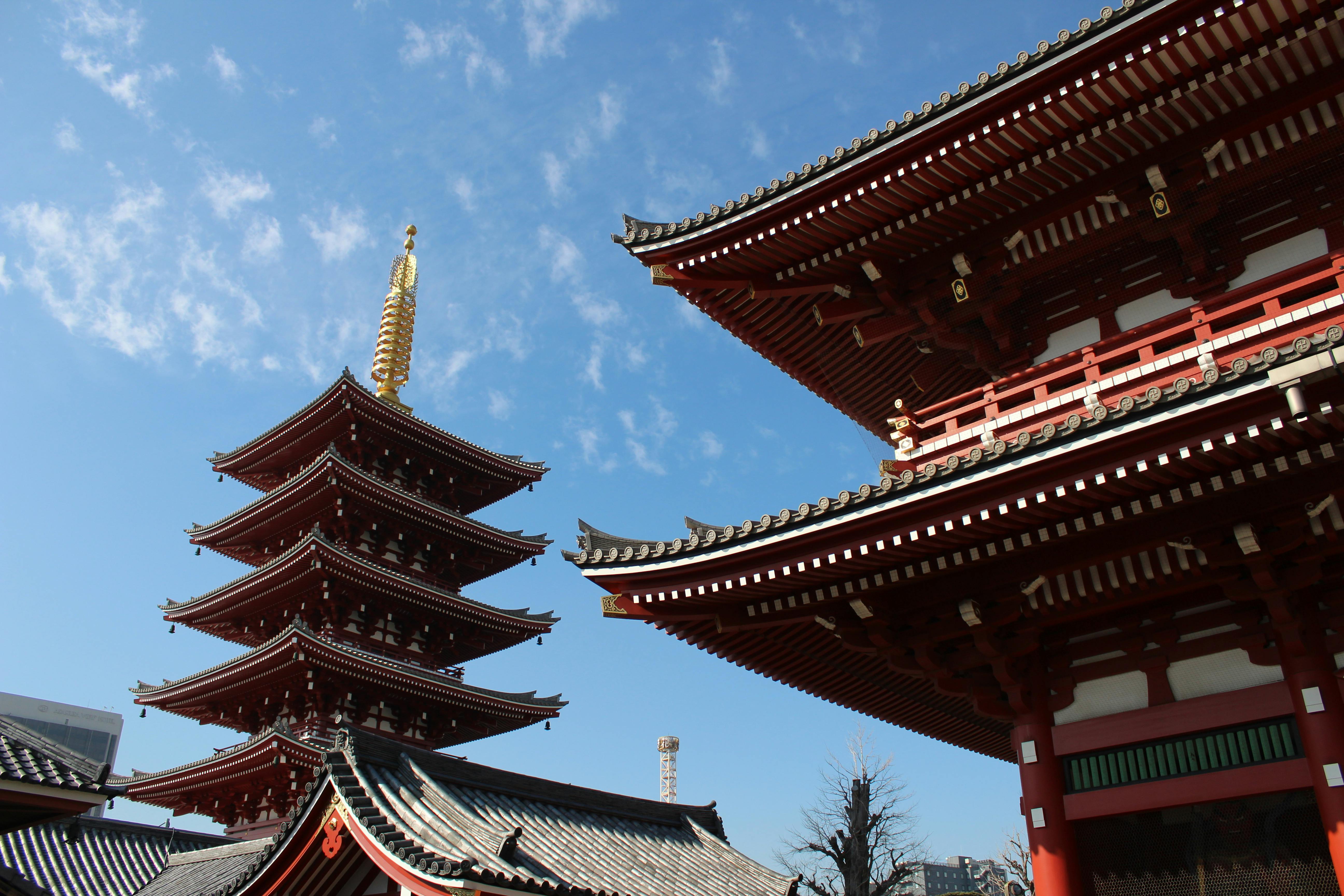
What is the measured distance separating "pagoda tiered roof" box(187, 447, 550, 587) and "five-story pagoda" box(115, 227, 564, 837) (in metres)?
0.05

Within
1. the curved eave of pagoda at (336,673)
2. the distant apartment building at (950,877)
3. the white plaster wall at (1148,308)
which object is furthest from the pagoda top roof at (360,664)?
the distant apartment building at (950,877)

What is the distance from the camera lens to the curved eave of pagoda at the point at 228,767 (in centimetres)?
2142

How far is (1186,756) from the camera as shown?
7.75 meters

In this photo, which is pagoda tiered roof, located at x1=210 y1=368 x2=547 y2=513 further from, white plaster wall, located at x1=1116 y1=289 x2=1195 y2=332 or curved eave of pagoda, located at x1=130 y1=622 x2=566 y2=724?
white plaster wall, located at x1=1116 y1=289 x2=1195 y2=332

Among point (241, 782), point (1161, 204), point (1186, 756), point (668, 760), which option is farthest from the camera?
point (668, 760)

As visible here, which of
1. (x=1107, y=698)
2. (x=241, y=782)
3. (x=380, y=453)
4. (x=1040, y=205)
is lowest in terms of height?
(x=1107, y=698)

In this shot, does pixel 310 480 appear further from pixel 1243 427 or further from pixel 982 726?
pixel 1243 427

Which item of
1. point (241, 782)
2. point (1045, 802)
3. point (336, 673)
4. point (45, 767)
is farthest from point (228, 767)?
point (1045, 802)

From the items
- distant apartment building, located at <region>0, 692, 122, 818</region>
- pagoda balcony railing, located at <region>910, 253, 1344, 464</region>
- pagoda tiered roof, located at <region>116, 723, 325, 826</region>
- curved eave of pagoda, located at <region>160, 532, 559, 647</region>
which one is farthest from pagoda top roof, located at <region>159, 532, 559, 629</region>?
distant apartment building, located at <region>0, 692, 122, 818</region>

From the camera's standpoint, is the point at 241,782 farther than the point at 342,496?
No

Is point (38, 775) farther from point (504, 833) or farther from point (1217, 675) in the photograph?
point (1217, 675)

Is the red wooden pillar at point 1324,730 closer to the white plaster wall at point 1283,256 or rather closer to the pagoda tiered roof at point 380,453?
the white plaster wall at point 1283,256

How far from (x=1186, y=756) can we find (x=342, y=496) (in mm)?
22698

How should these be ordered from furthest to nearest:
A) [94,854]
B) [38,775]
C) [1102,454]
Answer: [94,854] → [38,775] → [1102,454]
